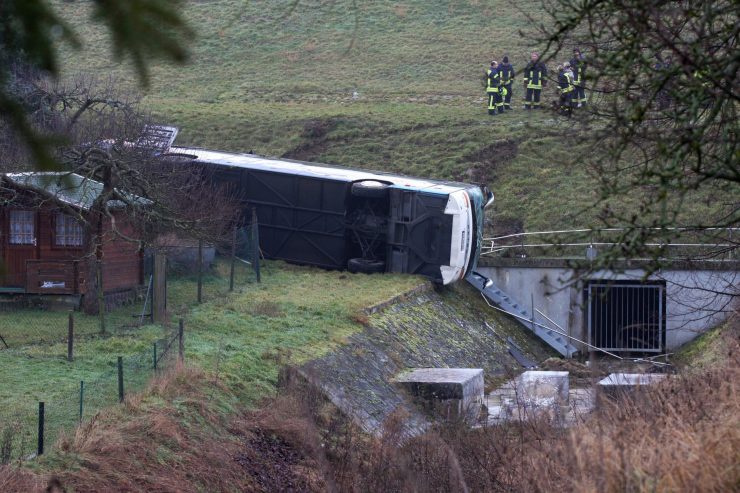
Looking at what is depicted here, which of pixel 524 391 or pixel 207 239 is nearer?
pixel 524 391

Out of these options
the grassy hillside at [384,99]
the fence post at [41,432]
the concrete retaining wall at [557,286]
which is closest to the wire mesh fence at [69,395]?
the fence post at [41,432]

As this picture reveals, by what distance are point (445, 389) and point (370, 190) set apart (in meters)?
8.16

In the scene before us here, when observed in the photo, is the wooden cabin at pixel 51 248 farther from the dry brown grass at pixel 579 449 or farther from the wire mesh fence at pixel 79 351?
the dry brown grass at pixel 579 449

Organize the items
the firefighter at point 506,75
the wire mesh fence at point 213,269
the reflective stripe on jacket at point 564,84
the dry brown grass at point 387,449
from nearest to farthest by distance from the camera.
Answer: the dry brown grass at point 387,449, the reflective stripe on jacket at point 564,84, the wire mesh fence at point 213,269, the firefighter at point 506,75

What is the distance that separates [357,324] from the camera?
20.9 metres

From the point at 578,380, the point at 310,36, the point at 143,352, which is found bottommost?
the point at 578,380

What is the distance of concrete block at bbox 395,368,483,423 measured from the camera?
1738 centimetres

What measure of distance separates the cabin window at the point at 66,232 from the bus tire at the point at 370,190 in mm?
7037

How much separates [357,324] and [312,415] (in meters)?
5.80

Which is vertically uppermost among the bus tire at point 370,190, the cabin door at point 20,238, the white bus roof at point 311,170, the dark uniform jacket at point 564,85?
the dark uniform jacket at point 564,85

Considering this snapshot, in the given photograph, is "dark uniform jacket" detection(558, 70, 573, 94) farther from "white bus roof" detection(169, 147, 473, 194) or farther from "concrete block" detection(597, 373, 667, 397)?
"white bus roof" detection(169, 147, 473, 194)

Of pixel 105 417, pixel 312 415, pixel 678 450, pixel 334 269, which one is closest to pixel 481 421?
pixel 312 415

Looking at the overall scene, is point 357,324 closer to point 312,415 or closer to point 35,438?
point 312,415

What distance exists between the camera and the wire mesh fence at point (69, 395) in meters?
11.8
